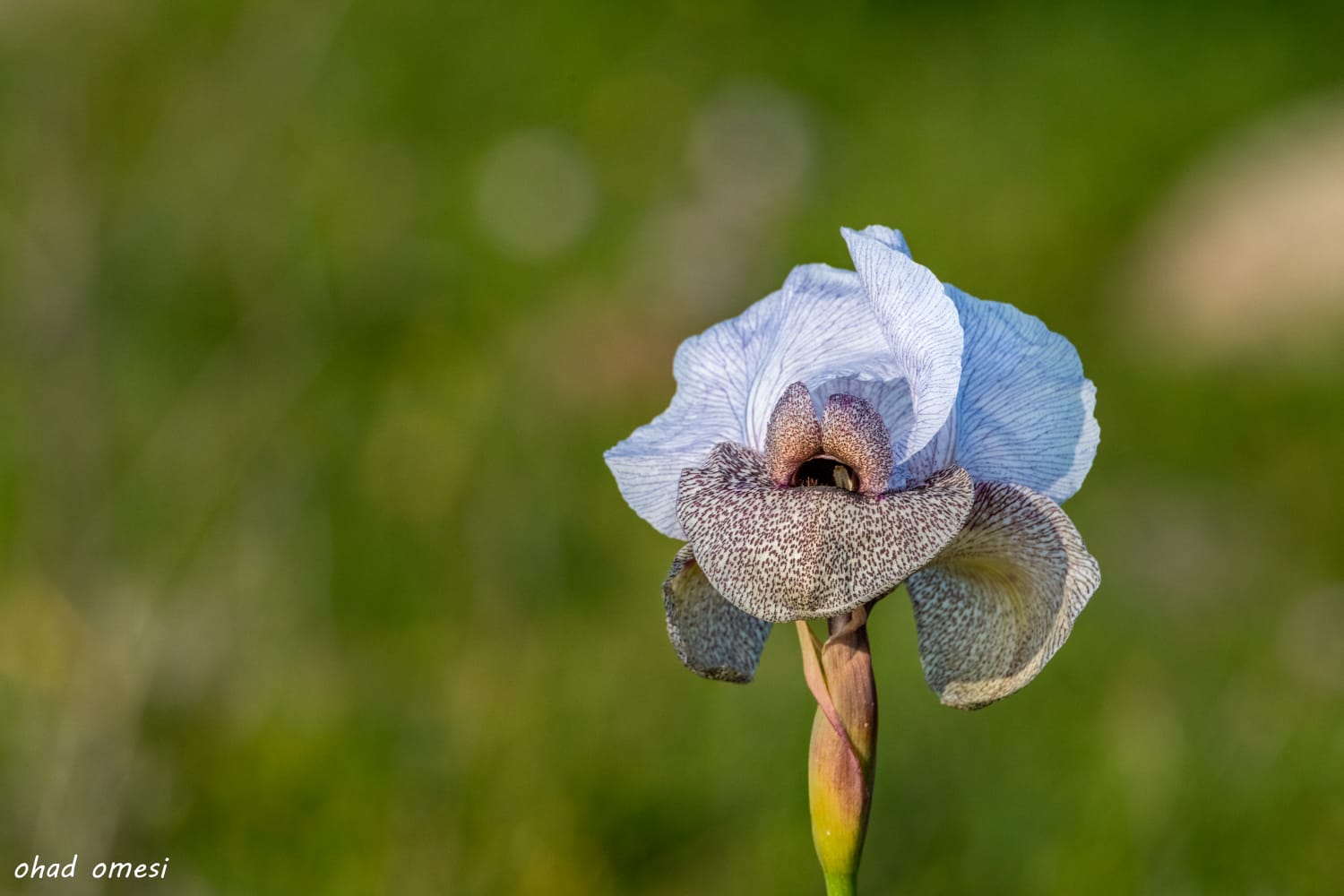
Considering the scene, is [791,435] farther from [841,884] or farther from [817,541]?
[841,884]

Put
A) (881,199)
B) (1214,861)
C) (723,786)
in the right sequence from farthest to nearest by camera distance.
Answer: (881,199) < (723,786) < (1214,861)

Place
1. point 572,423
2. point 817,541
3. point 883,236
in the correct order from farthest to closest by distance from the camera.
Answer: point 572,423 < point 883,236 < point 817,541

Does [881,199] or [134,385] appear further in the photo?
[881,199]

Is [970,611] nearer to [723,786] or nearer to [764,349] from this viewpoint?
[764,349]

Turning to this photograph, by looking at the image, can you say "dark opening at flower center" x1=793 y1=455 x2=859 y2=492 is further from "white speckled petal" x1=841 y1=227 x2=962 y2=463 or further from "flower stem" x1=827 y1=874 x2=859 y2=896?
"flower stem" x1=827 y1=874 x2=859 y2=896

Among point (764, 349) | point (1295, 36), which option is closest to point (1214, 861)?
point (764, 349)

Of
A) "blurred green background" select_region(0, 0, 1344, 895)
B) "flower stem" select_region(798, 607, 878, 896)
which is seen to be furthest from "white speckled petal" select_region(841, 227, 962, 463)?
"blurred green background" select_region(0, 0, 1344, 895)

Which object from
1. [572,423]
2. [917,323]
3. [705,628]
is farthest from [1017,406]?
[572,423]
